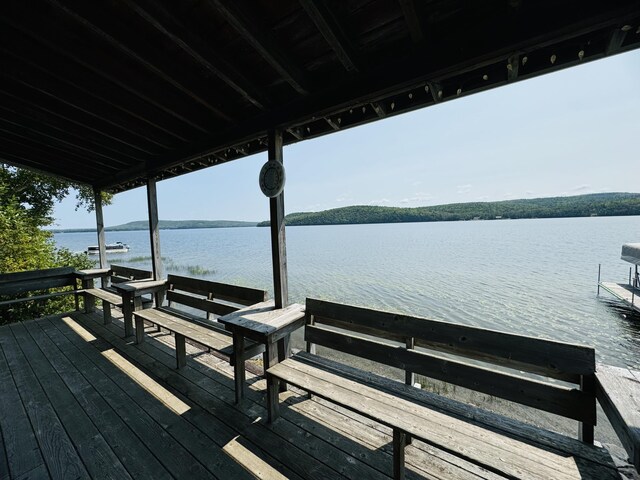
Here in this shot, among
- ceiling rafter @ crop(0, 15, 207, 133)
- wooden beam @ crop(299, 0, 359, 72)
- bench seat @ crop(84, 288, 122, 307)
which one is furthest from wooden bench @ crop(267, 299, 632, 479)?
bench seat @ crop(84, 288, 122, 307)

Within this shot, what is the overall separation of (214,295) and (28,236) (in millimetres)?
5865

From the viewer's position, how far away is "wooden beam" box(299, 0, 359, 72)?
5.23 ft

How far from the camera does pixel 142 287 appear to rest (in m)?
4.01

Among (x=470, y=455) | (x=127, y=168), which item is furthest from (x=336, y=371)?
(x=127, y=168)

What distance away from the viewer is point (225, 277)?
1581cm

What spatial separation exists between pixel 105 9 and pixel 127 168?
3.68 meters

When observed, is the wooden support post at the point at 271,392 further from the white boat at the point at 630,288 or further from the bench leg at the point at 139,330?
the white boat at the point at 630,288

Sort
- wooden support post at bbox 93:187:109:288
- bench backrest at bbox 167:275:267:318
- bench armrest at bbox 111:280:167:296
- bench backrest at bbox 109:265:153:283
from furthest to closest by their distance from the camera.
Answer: wooden support post at bbox 93:187:109:288, bench backrest at bbox 109:265:153:283, bench armrest at bbox 111:280:167:296, bench backrest at bbox 167:275:267:318

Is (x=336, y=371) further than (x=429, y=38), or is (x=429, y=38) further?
(x=336, y=371)

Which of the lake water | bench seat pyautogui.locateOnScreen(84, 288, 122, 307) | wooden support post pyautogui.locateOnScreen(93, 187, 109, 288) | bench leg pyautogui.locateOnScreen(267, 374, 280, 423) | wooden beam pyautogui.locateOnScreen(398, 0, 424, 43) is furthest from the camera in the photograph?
the lake water

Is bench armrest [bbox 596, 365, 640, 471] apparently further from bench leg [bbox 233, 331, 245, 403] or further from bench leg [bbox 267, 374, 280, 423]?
bench leg [bbox 233, 331, 245, 403]

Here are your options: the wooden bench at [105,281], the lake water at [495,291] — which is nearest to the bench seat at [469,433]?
the wooden bench at [105,281]

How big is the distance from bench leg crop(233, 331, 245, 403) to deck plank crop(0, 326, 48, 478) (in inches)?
53.2

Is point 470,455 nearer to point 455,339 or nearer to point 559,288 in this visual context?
point 455,339
